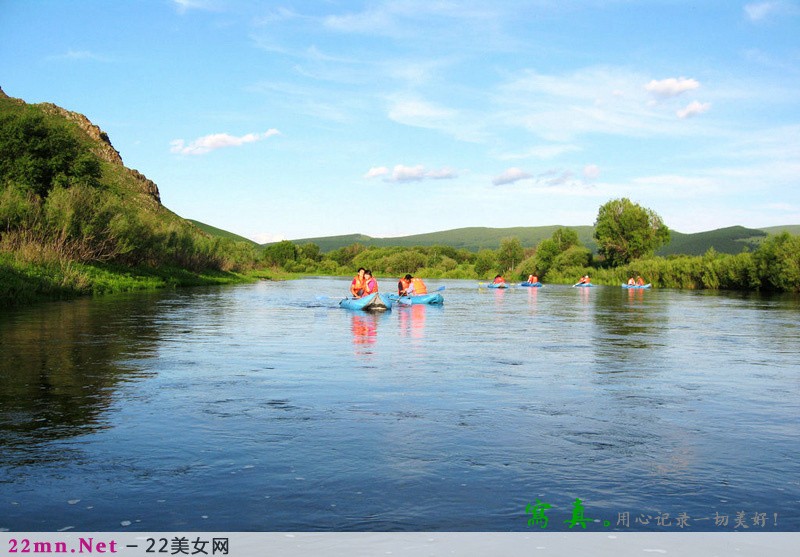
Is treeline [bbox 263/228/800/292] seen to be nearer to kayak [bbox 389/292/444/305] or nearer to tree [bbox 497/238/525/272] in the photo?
tree [bbox 497/238/525/272]

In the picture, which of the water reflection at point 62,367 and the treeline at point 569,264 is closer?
the water reflection at point 62,367

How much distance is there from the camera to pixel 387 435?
298 inches

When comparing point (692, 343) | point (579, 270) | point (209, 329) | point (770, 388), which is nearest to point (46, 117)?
point (209, 329)

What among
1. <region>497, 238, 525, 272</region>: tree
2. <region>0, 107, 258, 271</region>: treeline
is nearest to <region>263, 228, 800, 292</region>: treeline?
<region>497, 238, 525, 272</region>: tree

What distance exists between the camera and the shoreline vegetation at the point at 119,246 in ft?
110

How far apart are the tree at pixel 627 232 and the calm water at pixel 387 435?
240 ft

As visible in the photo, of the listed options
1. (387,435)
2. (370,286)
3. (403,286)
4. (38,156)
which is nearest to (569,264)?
(403,286)

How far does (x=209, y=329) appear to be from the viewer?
20.1 m

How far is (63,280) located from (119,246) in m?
11.3

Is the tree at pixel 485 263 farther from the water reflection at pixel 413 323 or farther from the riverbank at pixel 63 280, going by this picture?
the water reflection at pixel 413 323

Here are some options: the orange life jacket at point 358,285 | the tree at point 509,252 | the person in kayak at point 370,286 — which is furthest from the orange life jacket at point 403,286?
the tree at point 509,252

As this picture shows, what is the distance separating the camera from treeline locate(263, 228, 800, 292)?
55.6m

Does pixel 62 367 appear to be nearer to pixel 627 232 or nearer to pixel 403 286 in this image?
pixel 403 286
